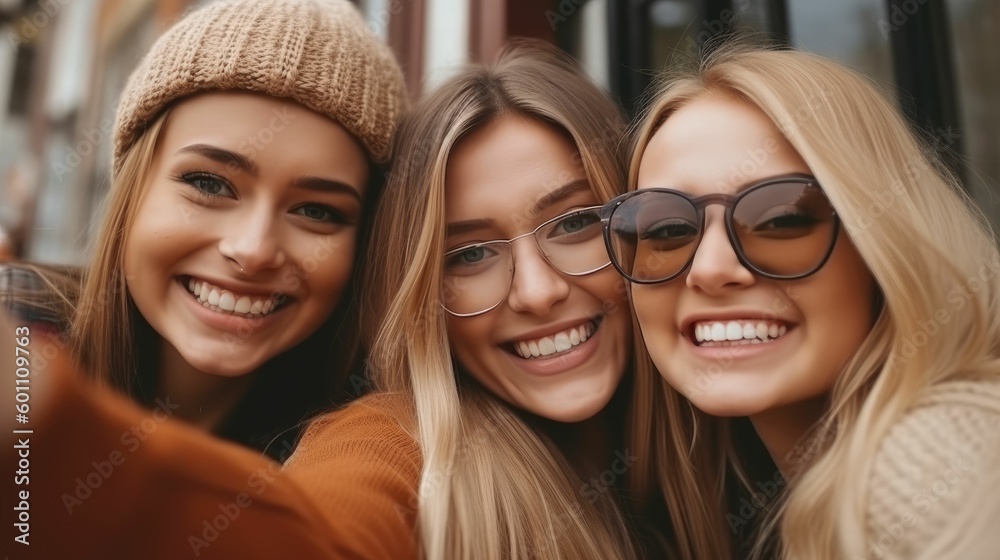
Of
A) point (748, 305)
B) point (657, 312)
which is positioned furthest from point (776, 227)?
point (657, 312)

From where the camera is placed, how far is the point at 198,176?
4.48ft

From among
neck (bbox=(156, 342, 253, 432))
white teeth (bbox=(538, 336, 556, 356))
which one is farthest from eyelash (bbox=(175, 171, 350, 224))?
white teeth (bbox=(538, 336, 556, 356))

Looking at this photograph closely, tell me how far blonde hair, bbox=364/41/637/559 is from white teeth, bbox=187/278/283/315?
9.4 inches

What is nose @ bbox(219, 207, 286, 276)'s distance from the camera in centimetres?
130

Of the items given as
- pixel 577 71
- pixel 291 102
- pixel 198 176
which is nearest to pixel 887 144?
pixel 577 71

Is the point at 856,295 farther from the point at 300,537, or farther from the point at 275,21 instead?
the point at 275,21

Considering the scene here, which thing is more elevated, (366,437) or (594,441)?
(366,437)

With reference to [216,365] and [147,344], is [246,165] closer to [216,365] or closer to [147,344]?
[216,365]

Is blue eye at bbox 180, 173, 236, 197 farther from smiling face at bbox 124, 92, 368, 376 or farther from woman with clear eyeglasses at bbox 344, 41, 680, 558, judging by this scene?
woman with clear eyeglasses at bbox 344, 41, 680, 558

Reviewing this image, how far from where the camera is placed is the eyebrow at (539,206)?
4.08ft

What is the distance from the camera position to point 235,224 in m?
1.35

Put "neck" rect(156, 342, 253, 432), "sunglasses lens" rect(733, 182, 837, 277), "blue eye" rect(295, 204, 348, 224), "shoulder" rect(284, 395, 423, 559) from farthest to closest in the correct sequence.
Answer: "neck" rect(156, 342, 253, 432) < "blue eye" rect(295, 204, 348, 224) < "sunglasses lens" rect(733, 182, 837, 277) < "shoulder" rect(284, 395, 423, 559)

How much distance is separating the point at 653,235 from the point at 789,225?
0.66 feet

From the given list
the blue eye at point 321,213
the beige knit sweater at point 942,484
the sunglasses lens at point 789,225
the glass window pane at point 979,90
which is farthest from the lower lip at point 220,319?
the glass window pane at point 979,90
